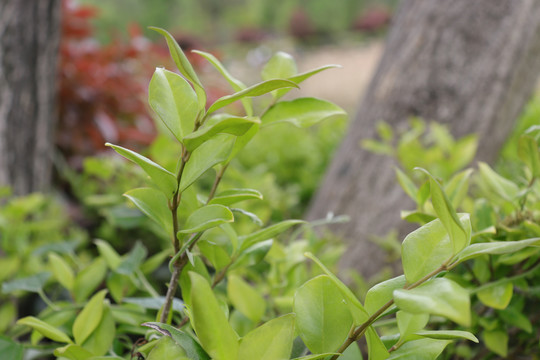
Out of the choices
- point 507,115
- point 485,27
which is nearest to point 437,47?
point 485,27

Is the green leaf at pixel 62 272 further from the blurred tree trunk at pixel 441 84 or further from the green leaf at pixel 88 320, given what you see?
the blurred tree trunk at pixel 441 84

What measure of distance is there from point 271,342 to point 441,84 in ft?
4.31

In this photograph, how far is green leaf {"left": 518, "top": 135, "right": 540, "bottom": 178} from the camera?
468 mm

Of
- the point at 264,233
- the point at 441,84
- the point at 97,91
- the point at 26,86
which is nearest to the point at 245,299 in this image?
the point at 264,233

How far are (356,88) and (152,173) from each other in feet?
22.6

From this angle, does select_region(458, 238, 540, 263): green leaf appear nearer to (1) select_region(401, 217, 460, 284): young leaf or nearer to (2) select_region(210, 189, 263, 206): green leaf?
(1) select_region(401, 217, 460, 284): young leaf

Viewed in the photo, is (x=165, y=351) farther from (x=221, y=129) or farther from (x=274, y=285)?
(x=274, y=285)

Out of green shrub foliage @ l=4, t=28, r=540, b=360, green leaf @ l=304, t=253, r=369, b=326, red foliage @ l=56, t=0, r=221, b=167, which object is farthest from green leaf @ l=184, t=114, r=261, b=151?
red foliage @ l=56, t=0, r=221, b=167

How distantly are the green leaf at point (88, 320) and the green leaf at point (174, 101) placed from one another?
211mm

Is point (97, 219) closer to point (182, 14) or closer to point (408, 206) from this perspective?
point (408, 206)

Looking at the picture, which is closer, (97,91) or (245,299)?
(245,299)

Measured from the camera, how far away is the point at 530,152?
1.57 feet

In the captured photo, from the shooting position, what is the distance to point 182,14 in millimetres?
→ 15422

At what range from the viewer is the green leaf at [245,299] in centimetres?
48
